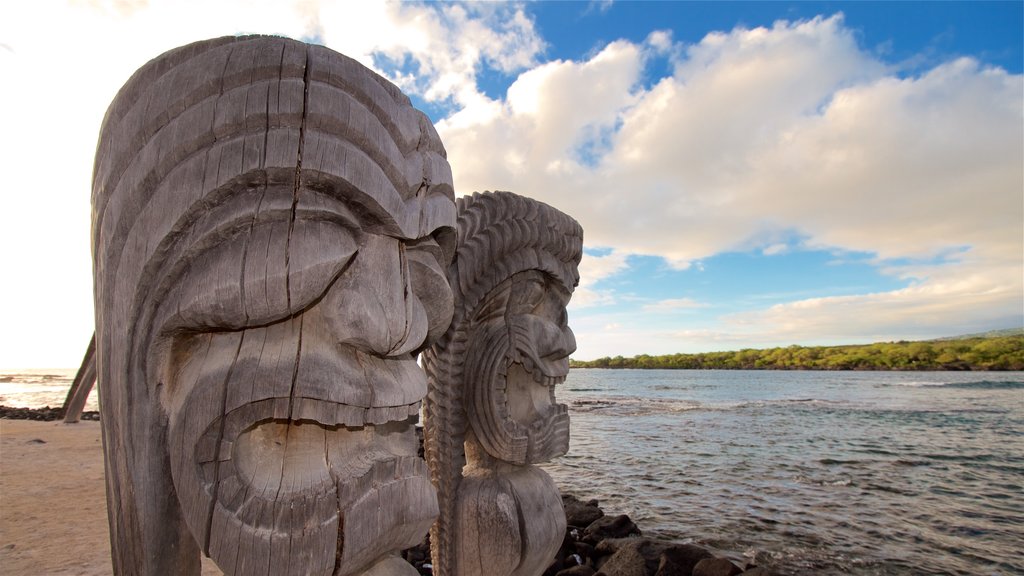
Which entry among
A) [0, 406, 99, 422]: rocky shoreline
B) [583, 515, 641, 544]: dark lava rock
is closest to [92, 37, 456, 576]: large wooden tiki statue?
[583, 515, 641, 544]: dark lava rock

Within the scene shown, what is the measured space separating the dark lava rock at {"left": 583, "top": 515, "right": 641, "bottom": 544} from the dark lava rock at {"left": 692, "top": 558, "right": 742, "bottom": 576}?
1311mm

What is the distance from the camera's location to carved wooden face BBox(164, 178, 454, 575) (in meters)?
1.21

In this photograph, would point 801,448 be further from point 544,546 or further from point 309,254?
point 309,254

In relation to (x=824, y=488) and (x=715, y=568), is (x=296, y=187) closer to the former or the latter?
(x=715, y=568)

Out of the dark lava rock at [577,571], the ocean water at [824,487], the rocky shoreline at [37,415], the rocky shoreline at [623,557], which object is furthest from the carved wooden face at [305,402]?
the rocky shoreline at [37,415]

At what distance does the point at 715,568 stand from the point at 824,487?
469cm

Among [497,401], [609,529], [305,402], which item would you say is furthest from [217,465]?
[609,529]

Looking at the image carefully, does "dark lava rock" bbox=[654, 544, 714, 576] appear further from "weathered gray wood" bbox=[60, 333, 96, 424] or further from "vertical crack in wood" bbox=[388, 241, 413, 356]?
"weathered gray wood" bbox=[60, 333, 96, 424]

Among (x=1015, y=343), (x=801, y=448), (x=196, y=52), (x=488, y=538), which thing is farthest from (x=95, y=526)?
(x=1015, y=343)

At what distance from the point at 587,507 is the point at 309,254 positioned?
634 centimetres

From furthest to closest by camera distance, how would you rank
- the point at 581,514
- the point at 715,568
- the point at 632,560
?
the point at 581,514 → the point at 632,560 → the point at 715,568

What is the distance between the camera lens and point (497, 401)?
2.37 meters

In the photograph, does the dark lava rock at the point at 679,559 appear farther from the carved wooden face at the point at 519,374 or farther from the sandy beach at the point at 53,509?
the sandy beach at the point at 53,509

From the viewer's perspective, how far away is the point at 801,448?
11.7 m
